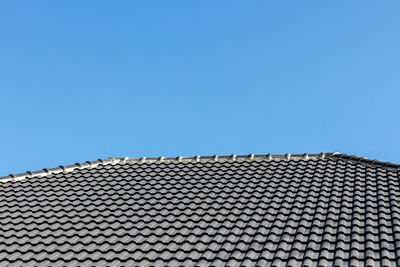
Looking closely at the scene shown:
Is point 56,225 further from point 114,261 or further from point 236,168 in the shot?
point 236,168

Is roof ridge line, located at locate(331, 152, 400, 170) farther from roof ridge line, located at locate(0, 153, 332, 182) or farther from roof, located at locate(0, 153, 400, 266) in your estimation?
roof ridge line, located at locate(0, 153, 332, 182)

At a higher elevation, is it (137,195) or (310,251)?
(137,195)

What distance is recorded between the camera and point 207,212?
30.4ft

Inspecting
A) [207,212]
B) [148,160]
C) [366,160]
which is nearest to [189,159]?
[148,160]

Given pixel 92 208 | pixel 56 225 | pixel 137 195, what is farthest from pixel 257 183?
pixel 56 225

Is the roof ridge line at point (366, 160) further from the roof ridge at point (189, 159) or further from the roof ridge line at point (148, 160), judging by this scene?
the roof ridge line at point (148, 160)

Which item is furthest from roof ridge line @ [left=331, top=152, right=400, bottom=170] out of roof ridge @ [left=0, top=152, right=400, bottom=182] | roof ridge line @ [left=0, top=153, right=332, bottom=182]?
roof ridge line @ [left=0, top=153, right=332, bottom=182]

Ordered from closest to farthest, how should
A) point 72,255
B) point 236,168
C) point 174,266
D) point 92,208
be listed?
1. point 174,266
2. point 72,255
3. point 92,208
4. point 236,168

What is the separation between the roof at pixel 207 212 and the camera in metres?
7.67

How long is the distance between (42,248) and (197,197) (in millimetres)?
3330

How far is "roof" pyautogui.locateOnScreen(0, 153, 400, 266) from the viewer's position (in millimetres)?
7672

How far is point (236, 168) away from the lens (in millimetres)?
11758

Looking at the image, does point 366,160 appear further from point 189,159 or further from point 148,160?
point 148,160

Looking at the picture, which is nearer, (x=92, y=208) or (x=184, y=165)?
(x=92, y=208)
